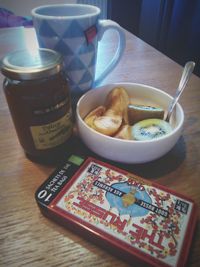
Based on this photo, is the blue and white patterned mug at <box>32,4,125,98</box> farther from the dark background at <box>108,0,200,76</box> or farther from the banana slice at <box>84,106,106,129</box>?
the dark background at <box>108,0,200,76</box>

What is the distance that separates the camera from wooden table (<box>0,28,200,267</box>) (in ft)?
0.89

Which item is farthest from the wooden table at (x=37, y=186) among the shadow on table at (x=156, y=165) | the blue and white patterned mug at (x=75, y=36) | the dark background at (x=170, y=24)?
the dark background at (x=170, y=24)

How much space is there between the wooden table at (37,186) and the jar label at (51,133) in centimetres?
5

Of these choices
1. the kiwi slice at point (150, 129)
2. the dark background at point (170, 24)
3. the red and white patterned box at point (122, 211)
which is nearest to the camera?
the red and white patterned box at point (122, 211)

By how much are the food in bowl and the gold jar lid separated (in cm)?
11

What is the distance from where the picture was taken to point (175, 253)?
10.0 inches

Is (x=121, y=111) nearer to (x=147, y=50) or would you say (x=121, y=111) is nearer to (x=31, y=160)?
(x=31, y=160)

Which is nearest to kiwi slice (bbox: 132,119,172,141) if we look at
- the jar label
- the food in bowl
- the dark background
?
the food in bowl

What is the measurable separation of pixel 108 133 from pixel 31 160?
0.13 meters

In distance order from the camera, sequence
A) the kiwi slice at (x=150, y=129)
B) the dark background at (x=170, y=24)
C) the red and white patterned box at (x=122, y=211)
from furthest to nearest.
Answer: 1. the dark background at (x=170, y=24)
2. the kiwi slice at (x=150, y=129)
3. the red and white patterned box at (x=122, y=211)

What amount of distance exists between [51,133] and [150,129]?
0.15 m

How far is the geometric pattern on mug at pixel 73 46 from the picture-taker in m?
0.37

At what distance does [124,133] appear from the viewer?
380 millimetres

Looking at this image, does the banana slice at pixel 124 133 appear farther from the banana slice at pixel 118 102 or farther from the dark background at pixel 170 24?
the dark background at pixel 170 24
